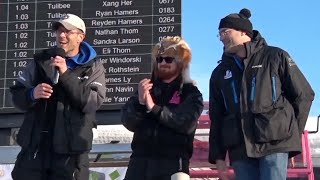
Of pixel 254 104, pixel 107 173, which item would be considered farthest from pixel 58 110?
pixel 107 173

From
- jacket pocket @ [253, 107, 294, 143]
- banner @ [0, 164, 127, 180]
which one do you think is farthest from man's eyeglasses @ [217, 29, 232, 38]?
banner @ [0, 164, 127, 180]

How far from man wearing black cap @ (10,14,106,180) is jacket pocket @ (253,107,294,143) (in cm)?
95

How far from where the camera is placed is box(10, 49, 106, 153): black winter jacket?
3779 millimetres

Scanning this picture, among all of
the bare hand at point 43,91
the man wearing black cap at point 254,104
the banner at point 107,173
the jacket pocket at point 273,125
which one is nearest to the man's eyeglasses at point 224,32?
the man wearing black cap at point 254,104

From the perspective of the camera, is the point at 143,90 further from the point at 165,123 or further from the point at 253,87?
the point at 253,87

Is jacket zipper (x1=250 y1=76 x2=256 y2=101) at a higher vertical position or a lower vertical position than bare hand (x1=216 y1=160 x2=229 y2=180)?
higher

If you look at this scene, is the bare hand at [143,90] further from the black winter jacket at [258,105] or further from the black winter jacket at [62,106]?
the black winter jacket at [258,105]

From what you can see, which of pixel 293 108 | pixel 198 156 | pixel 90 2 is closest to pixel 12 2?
pixel 90 2

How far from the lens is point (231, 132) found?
3832 millimetres

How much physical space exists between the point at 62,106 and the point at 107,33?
397 cm

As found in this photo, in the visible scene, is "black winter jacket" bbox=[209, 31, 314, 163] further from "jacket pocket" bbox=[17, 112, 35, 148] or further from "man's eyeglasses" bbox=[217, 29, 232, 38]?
"jacket pocket" bbox=[17, 112, 35, 148]

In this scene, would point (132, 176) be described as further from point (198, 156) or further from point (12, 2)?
point (12, 2)

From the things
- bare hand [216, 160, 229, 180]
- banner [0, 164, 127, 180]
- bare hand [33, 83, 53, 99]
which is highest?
bare hand [33, 83, 53, 99]

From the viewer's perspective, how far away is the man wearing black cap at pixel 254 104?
369cm
